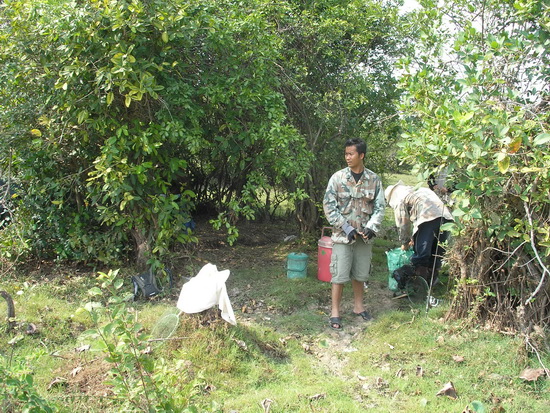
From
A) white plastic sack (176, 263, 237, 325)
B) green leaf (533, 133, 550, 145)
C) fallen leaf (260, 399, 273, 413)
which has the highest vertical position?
green leaf (533, 133, 550, 145)

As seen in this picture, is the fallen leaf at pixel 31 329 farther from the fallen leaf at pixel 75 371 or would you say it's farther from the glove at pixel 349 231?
the glove at pixel 349 231

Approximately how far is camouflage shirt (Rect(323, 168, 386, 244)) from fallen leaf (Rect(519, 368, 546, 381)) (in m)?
1.98

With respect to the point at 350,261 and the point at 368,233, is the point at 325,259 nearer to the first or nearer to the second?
the point at 350,261

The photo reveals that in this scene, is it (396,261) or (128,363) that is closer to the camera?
(128,363)

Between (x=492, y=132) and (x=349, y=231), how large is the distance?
1827mm

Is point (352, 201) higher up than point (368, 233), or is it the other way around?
point (352, 201)

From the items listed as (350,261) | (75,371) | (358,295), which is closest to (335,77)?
(350,261)

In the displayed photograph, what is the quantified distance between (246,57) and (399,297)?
333 cm

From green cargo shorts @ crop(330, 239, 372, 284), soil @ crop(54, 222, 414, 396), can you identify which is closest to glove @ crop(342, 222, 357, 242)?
green cargo shorts @ crop(330, 239, 372, 284)

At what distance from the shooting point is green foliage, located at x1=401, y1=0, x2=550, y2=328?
374 cm

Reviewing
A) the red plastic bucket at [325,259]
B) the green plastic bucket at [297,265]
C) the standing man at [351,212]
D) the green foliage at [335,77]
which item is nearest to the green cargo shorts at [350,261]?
the standing man at [351,212]

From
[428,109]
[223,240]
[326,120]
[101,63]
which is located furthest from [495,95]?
Result: [223,240]

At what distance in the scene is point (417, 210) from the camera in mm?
5965

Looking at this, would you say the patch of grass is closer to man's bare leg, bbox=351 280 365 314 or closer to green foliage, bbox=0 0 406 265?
man's bare leg, bbox=351 280 365 314
